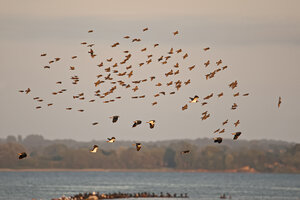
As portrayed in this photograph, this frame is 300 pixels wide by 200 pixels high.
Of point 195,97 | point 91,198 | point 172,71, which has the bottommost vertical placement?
point 91,198

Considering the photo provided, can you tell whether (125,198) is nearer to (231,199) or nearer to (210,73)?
(231,199)

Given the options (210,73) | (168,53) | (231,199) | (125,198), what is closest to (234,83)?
(210,73)

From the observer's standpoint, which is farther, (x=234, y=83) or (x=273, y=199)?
(x=273, y=199)

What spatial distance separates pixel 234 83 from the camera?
4641cm

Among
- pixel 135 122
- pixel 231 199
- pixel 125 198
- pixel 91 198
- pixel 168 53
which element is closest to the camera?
pixel 135 122

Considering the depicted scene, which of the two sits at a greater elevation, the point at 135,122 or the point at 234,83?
the point at 234,83

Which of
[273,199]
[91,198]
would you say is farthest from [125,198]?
[273,199]

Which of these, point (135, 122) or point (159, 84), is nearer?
point (135, 122)

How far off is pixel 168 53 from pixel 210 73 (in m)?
3.77

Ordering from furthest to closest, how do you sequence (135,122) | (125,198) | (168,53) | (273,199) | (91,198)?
(273,199), (125,198), (91,198), (168,53), (135,122)

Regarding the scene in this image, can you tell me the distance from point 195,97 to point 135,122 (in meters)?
4.78

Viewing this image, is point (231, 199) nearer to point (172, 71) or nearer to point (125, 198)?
point (125, 198)

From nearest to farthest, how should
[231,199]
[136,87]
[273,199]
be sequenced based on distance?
[136,87] < [231,199] < [273,199]

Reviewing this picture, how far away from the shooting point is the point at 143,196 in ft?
281
